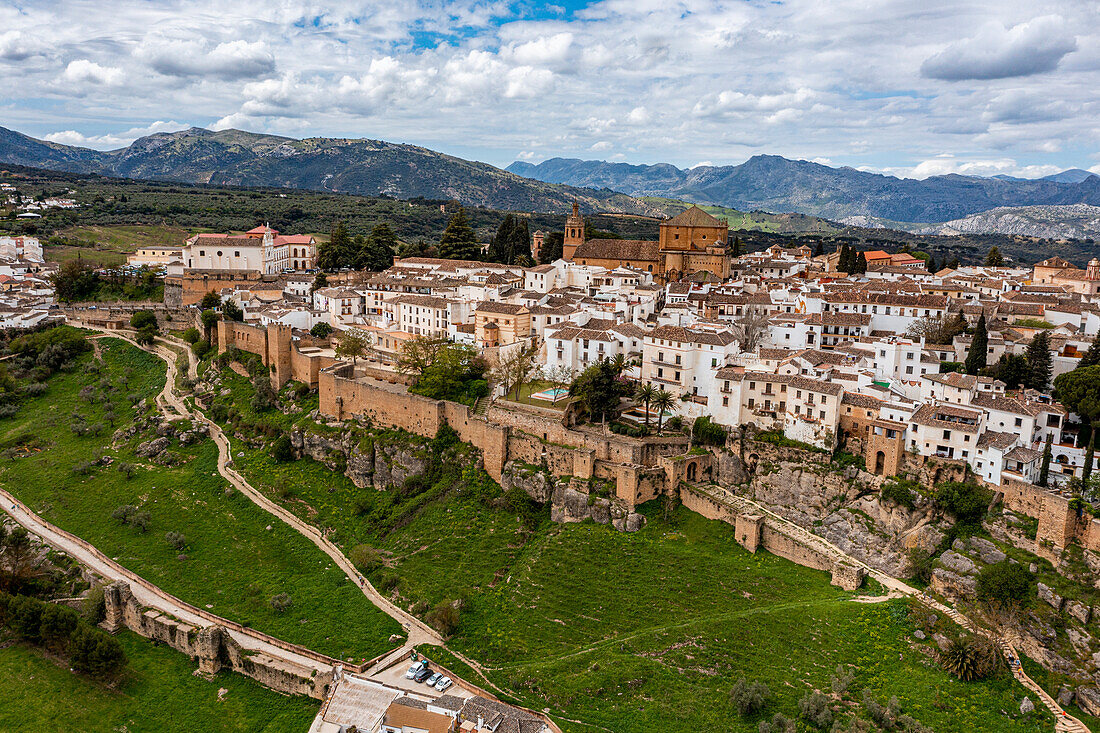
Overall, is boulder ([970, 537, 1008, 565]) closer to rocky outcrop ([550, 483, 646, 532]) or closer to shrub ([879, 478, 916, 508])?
shrub ([879, 478, 916, 508])

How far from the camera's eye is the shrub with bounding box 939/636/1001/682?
2291cm

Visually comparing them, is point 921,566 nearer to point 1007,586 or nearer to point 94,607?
point 1007,586

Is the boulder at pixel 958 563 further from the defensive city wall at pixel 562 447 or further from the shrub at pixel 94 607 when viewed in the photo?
the shrub at pixel 94 607

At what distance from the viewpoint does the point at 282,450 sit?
37.9 m

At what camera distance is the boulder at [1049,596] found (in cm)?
2395

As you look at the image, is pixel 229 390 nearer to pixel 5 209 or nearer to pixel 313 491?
pixel 313 491

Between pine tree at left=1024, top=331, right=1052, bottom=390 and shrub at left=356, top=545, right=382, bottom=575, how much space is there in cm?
2790

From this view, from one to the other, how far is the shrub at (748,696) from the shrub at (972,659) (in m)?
6.09

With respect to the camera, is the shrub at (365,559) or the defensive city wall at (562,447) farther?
the shrub at (365,559)

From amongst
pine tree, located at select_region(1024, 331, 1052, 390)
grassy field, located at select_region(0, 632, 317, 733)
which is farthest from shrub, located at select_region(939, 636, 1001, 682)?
grassy field, located at select_region(0, 632, 317, 733)

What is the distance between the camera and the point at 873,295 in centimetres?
4222

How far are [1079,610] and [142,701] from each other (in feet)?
96.3

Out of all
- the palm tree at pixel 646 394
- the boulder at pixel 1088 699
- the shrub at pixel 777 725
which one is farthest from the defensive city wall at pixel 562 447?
the shrub at pixel 777 725

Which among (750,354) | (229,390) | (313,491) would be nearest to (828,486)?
(750,354)
